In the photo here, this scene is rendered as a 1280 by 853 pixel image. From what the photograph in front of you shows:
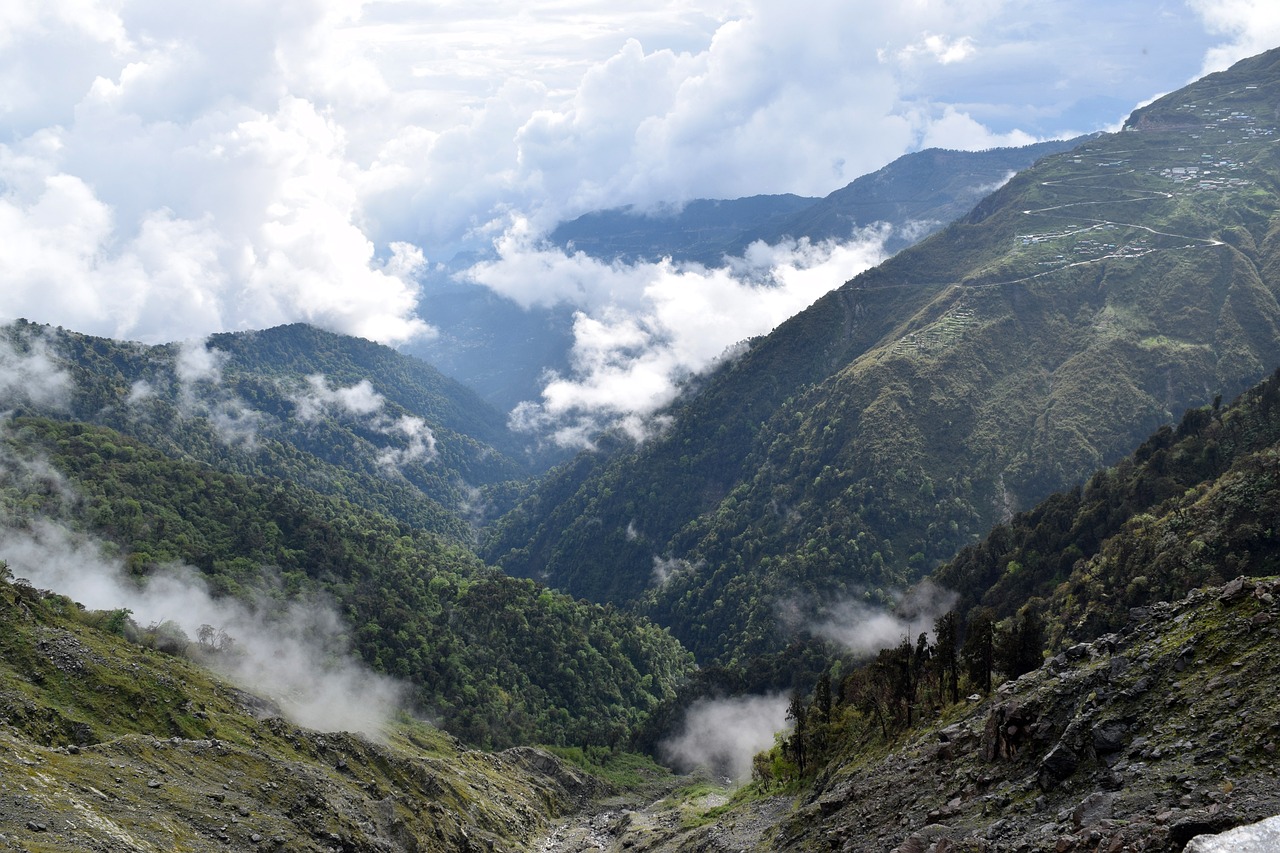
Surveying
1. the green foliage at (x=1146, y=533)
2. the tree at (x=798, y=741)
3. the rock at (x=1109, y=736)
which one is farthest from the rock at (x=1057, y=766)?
the green foliage at (x=1146, y=533)

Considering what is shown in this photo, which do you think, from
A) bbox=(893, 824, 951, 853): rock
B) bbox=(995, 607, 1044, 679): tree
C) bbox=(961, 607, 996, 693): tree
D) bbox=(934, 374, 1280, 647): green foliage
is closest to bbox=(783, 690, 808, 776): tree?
bbox=(961, 607, 996, 693): tree

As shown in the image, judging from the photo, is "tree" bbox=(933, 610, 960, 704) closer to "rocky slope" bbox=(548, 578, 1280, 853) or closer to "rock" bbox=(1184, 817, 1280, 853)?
"rocky slope" bbox=(548, 578, 1280, 853)

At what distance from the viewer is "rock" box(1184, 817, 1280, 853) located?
24094 mm

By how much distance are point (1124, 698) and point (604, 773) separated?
492 feet

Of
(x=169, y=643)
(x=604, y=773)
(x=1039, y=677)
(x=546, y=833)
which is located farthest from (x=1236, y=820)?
(x=604, y=773)

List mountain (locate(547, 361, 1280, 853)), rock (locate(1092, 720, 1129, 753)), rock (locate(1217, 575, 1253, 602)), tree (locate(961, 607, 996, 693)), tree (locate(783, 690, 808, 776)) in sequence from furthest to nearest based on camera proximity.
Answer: tree (locate(783, 690, 808, 776)), tree (locate(961, 607, 996, 693)), rock (locate(1217, 575, 1253, 602)), rock (locate(1092, 720, 1129, 753)), mountain (locate(547, 361, 1280, 853))

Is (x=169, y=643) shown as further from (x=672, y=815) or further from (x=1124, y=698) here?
(x=1124, y=698)

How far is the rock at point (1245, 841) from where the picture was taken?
79.0 ft

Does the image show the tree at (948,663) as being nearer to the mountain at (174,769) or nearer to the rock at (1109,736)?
the rock at (1109,736)

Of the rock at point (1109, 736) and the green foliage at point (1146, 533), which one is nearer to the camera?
the rock at point (1109, 736)

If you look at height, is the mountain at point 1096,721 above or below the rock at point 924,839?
above

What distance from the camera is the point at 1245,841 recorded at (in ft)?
80.6

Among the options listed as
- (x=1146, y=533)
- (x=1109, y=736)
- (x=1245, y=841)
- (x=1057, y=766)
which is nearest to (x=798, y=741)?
(x=1057, y=766)

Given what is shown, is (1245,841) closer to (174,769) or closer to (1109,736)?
(1109,736)
